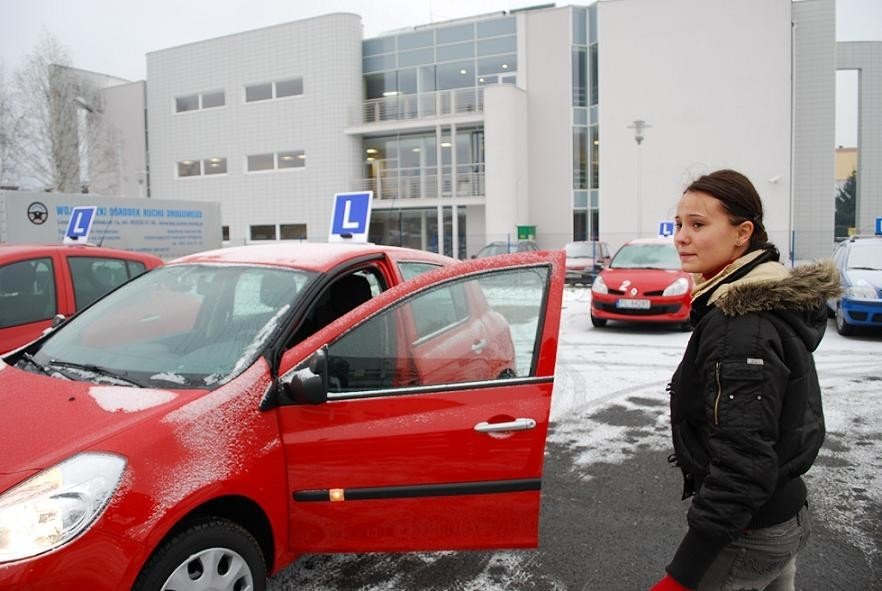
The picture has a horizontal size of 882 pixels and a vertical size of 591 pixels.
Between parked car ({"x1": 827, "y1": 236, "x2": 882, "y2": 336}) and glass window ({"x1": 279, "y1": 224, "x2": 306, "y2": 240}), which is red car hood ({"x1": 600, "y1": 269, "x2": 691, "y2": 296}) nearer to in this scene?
parked car ({"x1": 827, "y1": 236, "x2": 882, "y2": 336})

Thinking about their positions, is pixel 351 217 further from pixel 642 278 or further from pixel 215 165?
pixel 215 165

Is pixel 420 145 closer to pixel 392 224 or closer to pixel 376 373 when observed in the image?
pixel 392 224

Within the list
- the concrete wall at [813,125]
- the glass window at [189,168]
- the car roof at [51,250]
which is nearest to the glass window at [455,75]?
the glass window at [189,168]

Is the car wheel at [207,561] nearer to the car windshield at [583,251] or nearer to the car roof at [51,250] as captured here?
the car roof at [51,250]

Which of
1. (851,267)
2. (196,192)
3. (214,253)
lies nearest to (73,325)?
(214,253)

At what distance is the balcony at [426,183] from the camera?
30.7 metres

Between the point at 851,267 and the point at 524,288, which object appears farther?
the point at 851,267

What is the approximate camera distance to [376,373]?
2.64 m

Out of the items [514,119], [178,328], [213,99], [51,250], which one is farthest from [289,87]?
[178,328]

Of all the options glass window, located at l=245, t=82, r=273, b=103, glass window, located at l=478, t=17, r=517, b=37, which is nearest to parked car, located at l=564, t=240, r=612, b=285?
glass window, located at l=478, t=17, r=517, b=37

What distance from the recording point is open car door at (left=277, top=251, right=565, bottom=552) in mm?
2520

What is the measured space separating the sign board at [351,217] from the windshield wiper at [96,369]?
142 inches

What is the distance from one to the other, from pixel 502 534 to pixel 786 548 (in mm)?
1137

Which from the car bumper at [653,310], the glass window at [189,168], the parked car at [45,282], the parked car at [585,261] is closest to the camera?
the parked car at [45,282]
